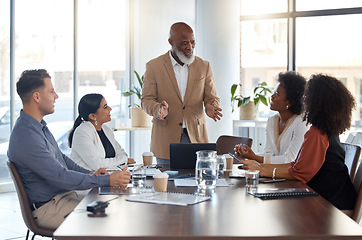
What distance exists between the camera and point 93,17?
7012mm

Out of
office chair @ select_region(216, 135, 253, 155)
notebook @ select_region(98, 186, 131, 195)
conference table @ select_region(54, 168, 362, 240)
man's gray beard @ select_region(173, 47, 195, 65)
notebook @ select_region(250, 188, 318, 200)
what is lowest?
conference table @ select_region(54, 168, 362, 240)

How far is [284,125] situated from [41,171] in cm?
176

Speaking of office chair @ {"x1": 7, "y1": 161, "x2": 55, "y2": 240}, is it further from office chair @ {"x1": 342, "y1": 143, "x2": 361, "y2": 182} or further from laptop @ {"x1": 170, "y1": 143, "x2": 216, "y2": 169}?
office chair @ {"x1": 342, "y1": 143, "x2": 361, "y2": 182}

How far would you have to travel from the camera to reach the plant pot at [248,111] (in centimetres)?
678

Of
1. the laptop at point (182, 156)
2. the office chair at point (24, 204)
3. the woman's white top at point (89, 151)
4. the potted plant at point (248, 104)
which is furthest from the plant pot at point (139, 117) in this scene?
the office chair at point (24, 204)

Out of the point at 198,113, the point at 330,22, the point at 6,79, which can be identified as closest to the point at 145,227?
the point at 198,113

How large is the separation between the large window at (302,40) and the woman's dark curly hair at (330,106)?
475 centimetres

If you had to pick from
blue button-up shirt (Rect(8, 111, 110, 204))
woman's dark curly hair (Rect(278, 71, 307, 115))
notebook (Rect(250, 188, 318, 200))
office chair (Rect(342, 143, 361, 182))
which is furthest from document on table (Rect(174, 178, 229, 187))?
woman's dark curly hair (Rect(278, 71, 307, 115))

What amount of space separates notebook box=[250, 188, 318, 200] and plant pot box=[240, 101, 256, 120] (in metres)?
4.46

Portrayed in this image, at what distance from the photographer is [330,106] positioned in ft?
8.74

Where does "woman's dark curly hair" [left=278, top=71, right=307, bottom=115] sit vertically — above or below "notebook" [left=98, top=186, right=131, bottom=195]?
above

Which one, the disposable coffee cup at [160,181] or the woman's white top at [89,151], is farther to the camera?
the woman's white top at [89,151]

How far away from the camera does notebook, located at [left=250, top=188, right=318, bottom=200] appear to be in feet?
7.23

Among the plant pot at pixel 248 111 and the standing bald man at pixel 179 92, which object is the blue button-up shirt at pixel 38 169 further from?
the plant pot at pixel 248 111
